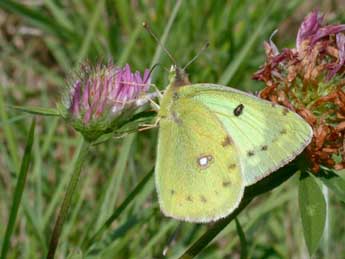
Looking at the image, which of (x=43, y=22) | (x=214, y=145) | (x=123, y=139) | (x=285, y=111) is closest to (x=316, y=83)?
(x=285, y=111)

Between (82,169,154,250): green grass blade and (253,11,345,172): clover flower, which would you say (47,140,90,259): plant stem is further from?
(253,11,345,172): clover flower

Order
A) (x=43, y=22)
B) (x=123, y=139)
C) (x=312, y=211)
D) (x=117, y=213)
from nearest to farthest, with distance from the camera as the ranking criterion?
(x=312, y=211), (x=117, y=213), (x=123, y=139), (x=43, y=22)

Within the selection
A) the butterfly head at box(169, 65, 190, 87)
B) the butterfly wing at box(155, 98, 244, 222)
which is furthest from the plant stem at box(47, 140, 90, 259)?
the butterfly head at box(169, 65, 190, 87)

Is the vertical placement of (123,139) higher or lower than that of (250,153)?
lower

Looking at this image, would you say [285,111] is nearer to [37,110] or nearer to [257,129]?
[257,129]

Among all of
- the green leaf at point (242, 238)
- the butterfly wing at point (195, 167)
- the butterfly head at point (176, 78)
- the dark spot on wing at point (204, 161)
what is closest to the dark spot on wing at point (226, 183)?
the butterfly wing at point (195, 167)

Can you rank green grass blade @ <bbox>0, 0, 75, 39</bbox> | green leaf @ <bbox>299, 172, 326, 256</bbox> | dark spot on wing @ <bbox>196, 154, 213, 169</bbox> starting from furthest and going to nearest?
green grass blade @ <bbox>0, 0, 75, 39</bbox> < dark spot on wing @ <bbox>196, 154, 213, 169</bbox> < green leaf @ <bbox>299, 172, 326, 256</bbox>

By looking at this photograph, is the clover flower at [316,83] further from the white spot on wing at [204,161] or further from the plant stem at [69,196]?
the plant stem at [69,196]

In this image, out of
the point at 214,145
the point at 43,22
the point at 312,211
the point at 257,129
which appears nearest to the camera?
the point at 312,211
